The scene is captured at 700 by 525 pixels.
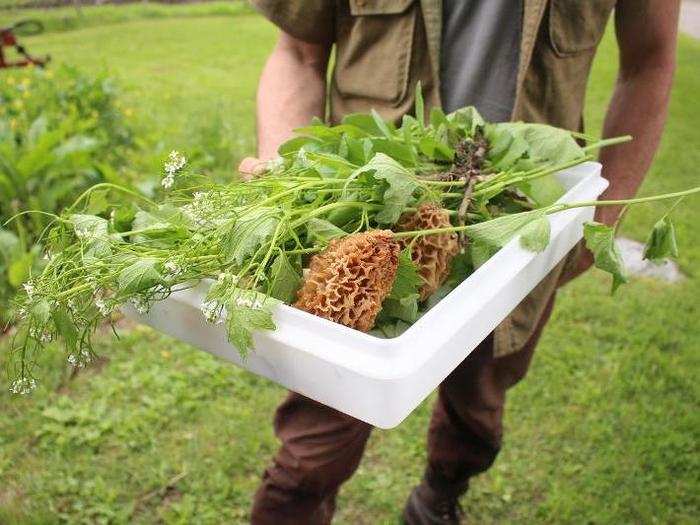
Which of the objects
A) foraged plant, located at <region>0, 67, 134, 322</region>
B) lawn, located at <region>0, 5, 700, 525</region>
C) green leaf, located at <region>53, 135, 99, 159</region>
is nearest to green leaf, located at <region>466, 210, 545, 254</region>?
lawn, located at <region>0, 5, 700, 525</region>

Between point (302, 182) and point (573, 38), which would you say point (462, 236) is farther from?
point (573, 38)

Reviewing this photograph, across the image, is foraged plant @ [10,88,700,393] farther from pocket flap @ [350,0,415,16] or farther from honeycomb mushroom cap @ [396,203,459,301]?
pocket flap @ [350,0,415,16]

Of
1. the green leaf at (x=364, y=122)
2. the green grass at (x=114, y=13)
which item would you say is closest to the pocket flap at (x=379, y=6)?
the green leaf at (x=364, y=122)

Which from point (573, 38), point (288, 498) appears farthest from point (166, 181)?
point (573, 38)

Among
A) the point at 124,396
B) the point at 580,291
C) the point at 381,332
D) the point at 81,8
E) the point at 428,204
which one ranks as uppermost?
the point at 428,204

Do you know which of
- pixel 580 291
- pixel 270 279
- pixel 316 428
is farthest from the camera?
pixel 580 291

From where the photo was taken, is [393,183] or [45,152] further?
[45,152]

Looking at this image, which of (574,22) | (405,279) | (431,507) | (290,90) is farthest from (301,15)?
(431,507)

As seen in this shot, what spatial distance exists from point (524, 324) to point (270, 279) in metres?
0.92

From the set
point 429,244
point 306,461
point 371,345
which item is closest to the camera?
point 371,345

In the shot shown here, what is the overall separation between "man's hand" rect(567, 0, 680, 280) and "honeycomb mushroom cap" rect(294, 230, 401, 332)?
3.08 ft

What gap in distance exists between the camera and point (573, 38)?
1.72m

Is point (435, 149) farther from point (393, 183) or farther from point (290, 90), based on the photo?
point (290, 90)

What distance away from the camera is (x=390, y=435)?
289cm
